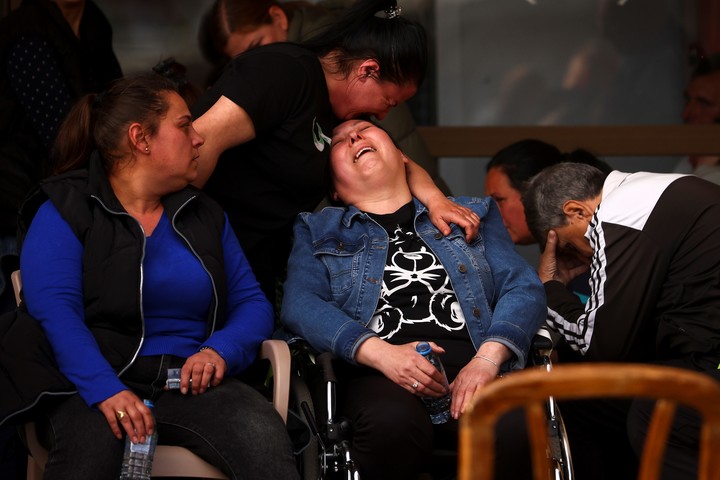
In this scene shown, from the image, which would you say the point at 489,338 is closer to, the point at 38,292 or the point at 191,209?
the point at 191,209

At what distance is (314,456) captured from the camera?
96.8 inches

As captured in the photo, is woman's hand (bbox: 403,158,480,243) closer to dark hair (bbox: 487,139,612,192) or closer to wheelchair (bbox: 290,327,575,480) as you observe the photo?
wheelchair (bbox: 290,327,575,480)

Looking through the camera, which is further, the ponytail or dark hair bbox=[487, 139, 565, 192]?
dark hair bbox=[487, 139, 565, 192]

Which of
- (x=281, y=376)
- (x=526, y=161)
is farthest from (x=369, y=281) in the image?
(x=526, y=161)

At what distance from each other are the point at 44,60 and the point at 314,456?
5.16 ft

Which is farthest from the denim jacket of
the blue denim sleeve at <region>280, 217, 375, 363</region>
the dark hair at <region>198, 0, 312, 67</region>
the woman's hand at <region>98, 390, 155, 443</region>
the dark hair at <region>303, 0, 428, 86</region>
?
the dark hair at <region>198, 0, 312, 67</region>

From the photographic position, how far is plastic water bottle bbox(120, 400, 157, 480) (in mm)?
2113

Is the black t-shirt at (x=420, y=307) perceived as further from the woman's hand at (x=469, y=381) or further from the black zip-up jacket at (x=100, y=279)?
the black zip-up jacket at (x=100, y=279)

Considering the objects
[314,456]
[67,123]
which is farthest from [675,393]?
[67,123]

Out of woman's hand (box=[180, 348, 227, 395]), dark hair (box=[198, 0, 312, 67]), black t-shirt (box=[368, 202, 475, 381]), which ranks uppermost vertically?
dark hair (box=[198, 0, 312, 67])

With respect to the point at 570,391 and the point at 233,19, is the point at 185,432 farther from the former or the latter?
the point at 233,19

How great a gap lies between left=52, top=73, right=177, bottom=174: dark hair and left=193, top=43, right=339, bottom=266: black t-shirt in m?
0.20

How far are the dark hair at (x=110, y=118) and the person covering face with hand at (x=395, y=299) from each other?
574mm

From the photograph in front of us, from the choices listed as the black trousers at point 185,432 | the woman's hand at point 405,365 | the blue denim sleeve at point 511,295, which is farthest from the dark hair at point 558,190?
the black trousers at point 185,432
